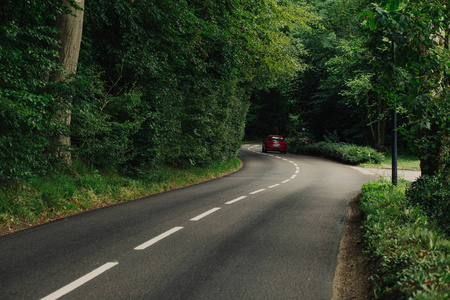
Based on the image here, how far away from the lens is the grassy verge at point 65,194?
7.39 meters

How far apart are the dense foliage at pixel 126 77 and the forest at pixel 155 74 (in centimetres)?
4

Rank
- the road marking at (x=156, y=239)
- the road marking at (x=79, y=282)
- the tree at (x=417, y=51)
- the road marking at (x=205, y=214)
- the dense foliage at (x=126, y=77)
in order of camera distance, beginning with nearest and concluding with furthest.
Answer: the road marking at (x=79, y=282)
the tree at (x=417, y=51)
the road marking at (x=156, y=239)
the dense foliage at (x=126, y=77)
the road marking at (x=205, y=214)

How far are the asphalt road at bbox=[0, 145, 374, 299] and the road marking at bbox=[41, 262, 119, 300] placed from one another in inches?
0.4

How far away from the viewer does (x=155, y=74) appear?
39.9ft

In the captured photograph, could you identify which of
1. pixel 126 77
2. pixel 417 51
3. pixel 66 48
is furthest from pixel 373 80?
pixel 66 48

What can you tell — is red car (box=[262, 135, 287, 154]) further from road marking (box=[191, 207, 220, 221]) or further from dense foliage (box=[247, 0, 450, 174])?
road marking (box=[191, 207, 220, 221])

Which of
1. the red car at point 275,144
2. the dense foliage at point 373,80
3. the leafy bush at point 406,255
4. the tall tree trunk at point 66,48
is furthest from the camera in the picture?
the red car at point 275,144

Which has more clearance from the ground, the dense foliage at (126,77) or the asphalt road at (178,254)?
the dense foliage at (126,77)

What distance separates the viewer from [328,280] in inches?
184

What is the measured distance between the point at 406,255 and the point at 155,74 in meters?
9.63

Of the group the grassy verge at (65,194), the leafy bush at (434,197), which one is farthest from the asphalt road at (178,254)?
the leafy bush at (434,197)

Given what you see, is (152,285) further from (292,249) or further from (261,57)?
(261,57)

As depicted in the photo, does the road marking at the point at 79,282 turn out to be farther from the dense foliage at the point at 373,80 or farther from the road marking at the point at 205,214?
the dense foliage at the point at 373,80

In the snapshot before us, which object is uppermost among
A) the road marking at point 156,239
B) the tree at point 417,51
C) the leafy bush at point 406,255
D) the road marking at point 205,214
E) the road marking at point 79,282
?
the tree at point 417,51
